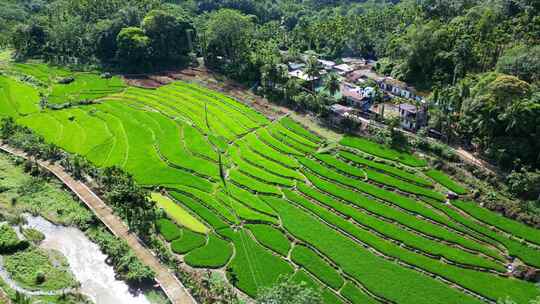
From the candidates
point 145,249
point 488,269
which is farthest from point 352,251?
point 145,249

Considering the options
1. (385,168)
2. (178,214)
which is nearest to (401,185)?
(385,168)

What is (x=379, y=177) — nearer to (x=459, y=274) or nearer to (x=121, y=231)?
(x=459, y=274)

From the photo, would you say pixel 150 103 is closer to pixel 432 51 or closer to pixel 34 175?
pixel 34 175

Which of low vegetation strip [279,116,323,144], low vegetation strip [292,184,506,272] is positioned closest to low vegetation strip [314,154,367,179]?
low vegetation strip [279,116,323,144]

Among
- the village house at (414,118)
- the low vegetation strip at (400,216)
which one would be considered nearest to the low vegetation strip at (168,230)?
the low vegetation strip at (400,216)

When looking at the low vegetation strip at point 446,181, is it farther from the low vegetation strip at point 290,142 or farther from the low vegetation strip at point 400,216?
the low vegetation strip at point 290,142

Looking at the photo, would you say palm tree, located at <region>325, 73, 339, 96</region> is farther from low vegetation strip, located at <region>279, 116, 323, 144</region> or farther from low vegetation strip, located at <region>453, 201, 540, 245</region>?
low vegetation strip, located at <region>453, 201, 540, 245</region>

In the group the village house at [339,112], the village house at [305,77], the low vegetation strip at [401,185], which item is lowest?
the low vegetation strip at [401,185]
